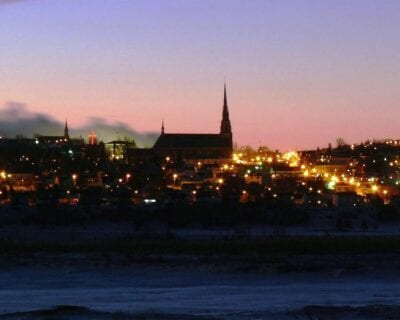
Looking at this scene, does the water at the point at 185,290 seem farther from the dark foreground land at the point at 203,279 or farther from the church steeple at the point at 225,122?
the church steeple at the point at 225,122

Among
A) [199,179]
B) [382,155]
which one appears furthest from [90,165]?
[382,155]

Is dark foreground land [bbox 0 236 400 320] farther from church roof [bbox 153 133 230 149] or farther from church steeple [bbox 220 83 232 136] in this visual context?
church steeple [bbox 220 83 232 136]

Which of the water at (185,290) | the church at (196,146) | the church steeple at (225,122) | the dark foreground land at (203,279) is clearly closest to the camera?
the dark foreground land at (203,279)

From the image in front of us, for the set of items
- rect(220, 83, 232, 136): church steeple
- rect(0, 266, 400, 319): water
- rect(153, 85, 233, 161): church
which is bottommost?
rect(0, 266, 400, 319): water

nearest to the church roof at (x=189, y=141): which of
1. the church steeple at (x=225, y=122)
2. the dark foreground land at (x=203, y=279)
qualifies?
the church steeple at (x=225, y=122)

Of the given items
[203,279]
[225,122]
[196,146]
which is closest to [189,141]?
[196,146]

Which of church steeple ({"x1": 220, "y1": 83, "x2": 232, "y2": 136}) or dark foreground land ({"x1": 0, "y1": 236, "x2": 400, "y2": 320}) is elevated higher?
church steeple ({"x1": 220, "y1": 83, "x2": 232, "y2": 136})

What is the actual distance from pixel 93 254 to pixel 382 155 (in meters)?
76.7

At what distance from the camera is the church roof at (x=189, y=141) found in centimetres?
9675

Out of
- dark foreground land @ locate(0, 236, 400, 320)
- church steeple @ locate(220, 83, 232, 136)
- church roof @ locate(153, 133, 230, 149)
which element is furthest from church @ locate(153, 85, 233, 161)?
dark foreground land @ locate(0, 236, 400, 320)

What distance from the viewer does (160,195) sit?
49875 mm

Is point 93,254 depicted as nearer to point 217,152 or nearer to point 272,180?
point 272,180

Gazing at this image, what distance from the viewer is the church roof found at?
317 feet

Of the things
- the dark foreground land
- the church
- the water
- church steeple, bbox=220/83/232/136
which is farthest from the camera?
church steeple, bbox=220/83/232/136
